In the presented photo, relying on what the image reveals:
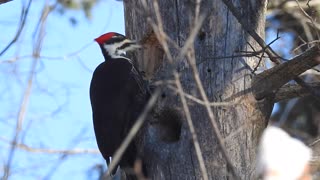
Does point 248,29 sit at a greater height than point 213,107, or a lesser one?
greater

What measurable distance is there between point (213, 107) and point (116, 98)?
0.67 meters

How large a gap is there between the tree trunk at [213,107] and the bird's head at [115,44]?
1.01 ft

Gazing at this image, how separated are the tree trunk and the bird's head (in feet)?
1.01

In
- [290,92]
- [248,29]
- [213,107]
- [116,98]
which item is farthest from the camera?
[116,98]

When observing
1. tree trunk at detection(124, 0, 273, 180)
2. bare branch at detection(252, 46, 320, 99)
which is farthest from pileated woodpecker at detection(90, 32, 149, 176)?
bare branch at detection(252, 46, 320, 99)

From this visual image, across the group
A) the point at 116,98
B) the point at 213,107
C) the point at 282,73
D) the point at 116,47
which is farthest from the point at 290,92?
the point at 116,47

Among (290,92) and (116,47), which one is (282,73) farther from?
(116,47)

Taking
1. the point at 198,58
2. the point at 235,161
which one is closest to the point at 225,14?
the point at 198,58

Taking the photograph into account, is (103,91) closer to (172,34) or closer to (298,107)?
(172,34)

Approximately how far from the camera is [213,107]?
14.2 feet

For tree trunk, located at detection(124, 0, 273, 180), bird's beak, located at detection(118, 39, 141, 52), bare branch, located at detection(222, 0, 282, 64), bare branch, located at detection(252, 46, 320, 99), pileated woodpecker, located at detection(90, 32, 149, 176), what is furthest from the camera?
bird's beak, located at detection(118, 39, 141, 52)

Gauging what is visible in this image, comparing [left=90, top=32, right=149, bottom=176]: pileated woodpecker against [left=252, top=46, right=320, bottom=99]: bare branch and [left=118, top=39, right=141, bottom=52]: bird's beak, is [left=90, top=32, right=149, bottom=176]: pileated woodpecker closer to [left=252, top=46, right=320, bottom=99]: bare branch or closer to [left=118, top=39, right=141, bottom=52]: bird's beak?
[left=118, top=39, right=141, bottom=52]: bird's beak

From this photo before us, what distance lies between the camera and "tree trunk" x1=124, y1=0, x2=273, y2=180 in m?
4.32

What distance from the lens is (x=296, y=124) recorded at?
8.51 metres
